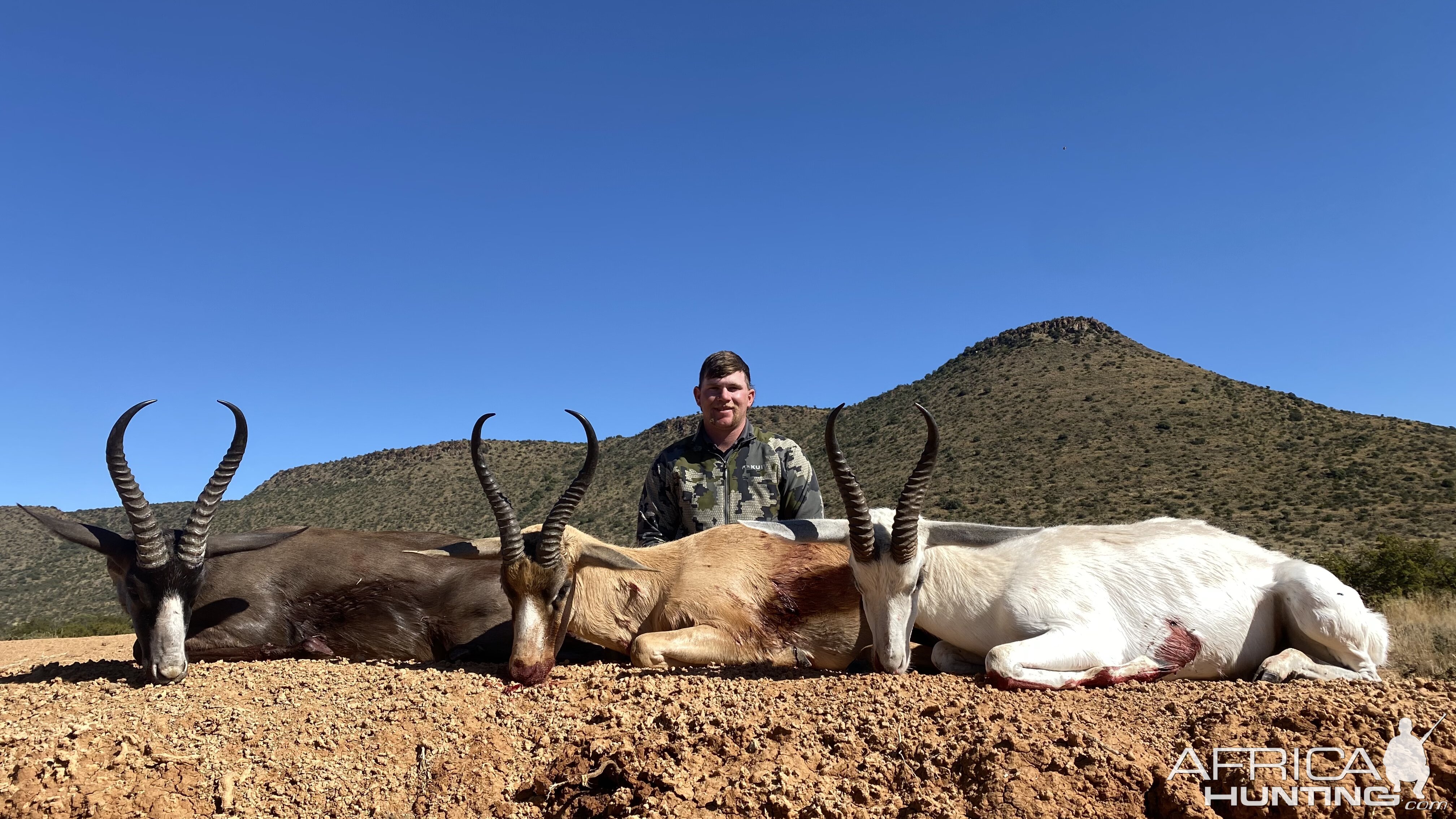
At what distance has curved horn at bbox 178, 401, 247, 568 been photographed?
594 cm

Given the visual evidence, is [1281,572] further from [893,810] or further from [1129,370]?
[1129,370]

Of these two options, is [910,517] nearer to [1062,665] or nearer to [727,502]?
[1062,665]

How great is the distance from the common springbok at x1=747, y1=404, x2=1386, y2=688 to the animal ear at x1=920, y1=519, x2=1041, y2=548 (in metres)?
0.15

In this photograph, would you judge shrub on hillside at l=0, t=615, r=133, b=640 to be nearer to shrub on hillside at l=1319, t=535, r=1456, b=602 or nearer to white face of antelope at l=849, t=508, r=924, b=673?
white face of antelope at l=849, t=508, r=924, b=673

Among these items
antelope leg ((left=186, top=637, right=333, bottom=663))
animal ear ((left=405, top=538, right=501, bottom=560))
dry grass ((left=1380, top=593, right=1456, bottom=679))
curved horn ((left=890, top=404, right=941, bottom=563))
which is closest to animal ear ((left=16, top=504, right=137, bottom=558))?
antelope leg ((left=186, top=637, right=333, bottom=663))

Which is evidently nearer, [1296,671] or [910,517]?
[1296,671]

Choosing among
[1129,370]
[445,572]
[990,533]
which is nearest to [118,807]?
[445,572]

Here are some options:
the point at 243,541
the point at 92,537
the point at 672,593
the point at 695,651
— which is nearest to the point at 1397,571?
the point at 672,593

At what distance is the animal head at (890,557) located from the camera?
16.7 feet

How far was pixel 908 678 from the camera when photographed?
4.57 meters

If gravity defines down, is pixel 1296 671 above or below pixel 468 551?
below

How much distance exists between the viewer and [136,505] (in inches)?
230

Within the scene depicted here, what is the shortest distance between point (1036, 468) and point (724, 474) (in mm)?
33723

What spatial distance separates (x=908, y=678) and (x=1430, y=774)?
2.24 metres
